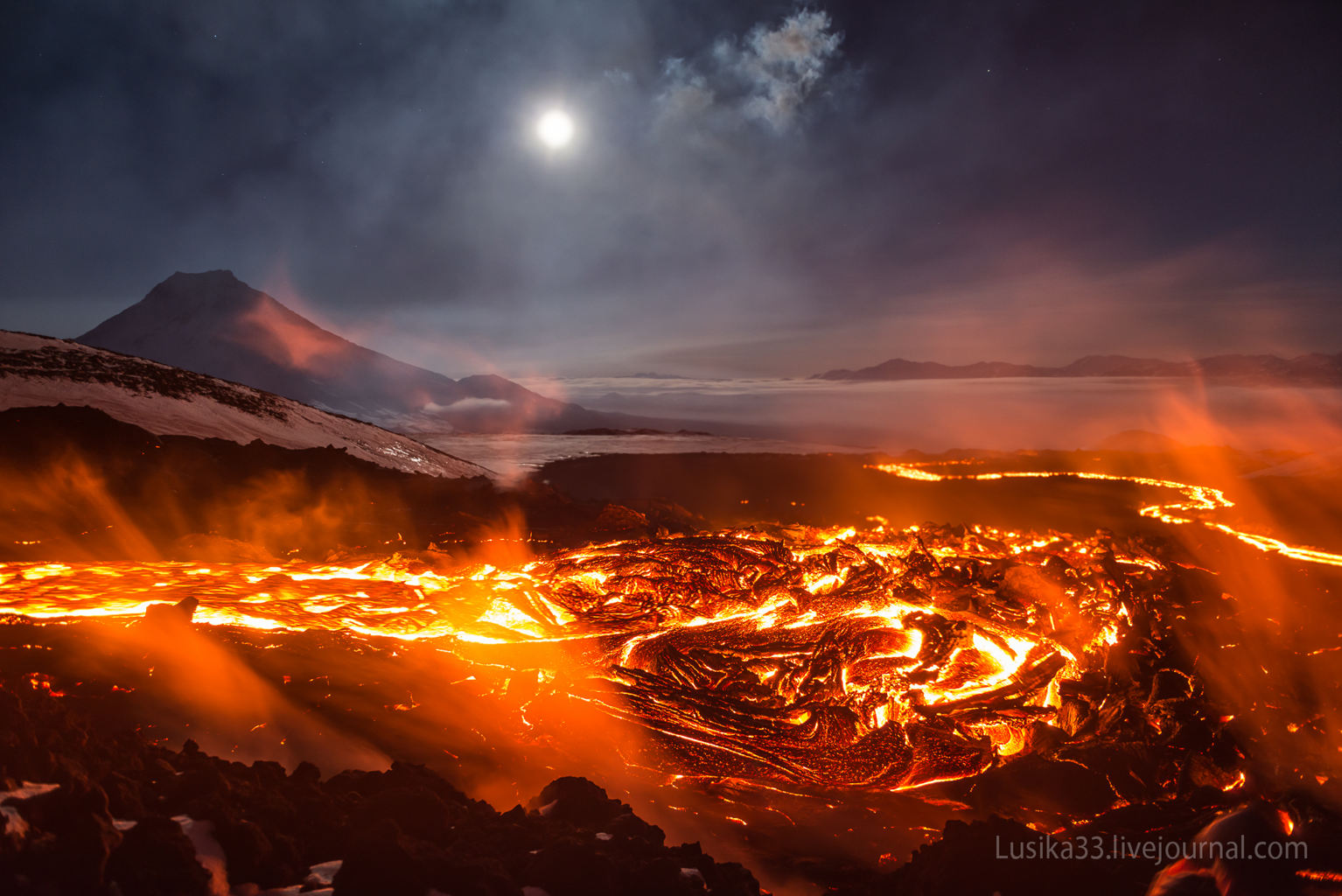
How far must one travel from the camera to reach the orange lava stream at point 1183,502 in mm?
13906

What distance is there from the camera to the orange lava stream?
547 inches

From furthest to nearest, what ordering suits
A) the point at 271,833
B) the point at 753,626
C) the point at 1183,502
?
1. the point at 1183,502
2. the point at 753,626
3. the point at 271,833

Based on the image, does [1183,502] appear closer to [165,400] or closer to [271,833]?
[271,833]

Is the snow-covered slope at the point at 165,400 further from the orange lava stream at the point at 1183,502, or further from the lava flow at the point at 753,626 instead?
the orange lava stream at the point at 1183,502

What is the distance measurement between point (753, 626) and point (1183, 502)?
829 inches

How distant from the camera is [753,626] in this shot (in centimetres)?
878

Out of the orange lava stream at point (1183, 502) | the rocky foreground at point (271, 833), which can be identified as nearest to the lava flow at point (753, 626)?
the rocky foreground at point (271, 833)

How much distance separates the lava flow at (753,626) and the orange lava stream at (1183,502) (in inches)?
209

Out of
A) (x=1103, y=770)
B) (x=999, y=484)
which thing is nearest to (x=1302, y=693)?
(x=1103, y=770)

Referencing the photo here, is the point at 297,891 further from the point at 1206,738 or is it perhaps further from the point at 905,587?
the point at 905,587

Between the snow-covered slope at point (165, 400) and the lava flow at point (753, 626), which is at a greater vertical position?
the snow-covered slope at point (165, 400)

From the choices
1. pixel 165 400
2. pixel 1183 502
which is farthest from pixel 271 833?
pixel 1183 502

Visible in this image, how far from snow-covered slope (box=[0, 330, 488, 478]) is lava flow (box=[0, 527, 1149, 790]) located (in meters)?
7.37

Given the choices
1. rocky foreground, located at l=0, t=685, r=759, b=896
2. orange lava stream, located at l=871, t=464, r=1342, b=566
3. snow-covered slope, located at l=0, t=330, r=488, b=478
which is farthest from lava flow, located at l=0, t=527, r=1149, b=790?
snow-covered slope, located at l=0, t=330, r=488, b=478
